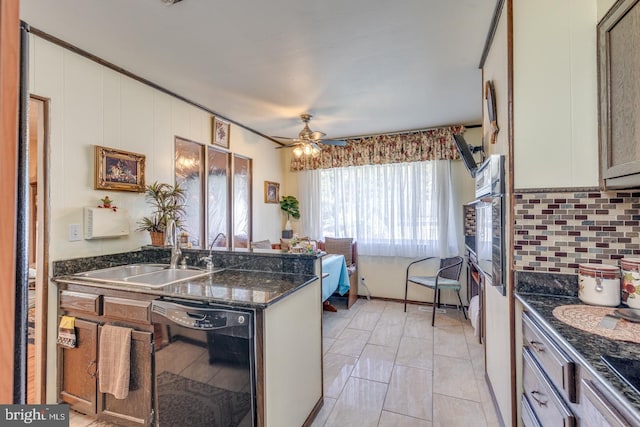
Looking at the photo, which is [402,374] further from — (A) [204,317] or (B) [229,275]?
(A) [204,317]

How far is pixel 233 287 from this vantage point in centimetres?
165

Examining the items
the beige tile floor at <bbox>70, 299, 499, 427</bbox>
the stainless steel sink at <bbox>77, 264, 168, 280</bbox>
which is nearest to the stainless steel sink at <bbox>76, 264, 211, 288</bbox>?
the stainless steel sink at <bbox>77, 264, 168, 280</bbox>

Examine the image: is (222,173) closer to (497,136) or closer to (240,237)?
(240,237)

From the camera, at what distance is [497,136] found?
1.81 meters

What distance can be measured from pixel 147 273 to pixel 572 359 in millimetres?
2471

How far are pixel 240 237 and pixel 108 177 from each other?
1.83 metres

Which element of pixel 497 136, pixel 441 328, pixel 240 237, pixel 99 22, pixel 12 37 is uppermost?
pixel 99 22

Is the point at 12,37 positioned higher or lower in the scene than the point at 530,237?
higher

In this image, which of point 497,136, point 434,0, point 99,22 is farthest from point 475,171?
point 99,22

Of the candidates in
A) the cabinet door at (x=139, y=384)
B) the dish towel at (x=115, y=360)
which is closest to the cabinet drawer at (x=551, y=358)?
the cabinet door at (x=139, y=384)

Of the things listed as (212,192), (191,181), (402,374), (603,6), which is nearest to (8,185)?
(603,6)

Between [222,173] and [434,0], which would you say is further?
[222,173]

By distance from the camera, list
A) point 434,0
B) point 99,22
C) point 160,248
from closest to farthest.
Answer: point 434,0 < point 99,22 < point 160,248

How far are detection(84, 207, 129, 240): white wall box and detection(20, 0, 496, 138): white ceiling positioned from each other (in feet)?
3.85
